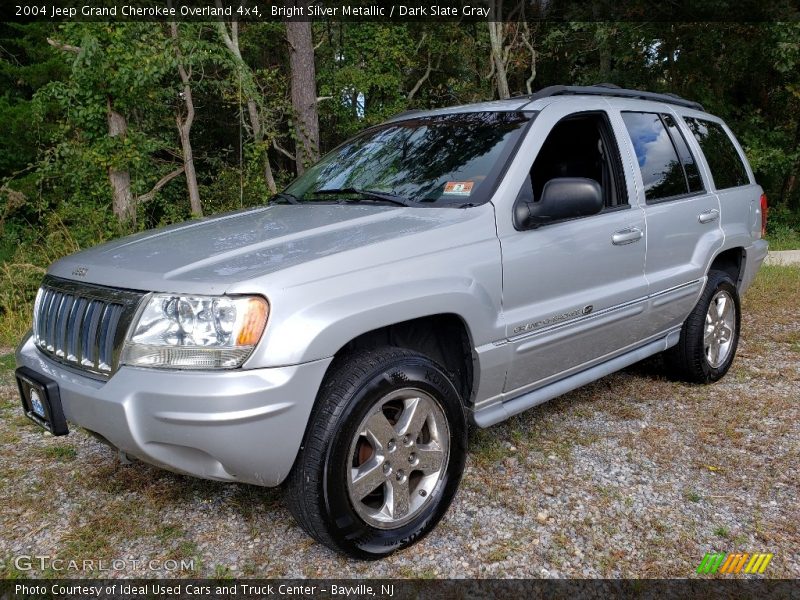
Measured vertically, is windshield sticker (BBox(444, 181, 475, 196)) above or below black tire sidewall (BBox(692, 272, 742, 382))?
above

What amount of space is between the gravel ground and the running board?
0.37 metres

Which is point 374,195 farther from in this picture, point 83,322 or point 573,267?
point 83,322

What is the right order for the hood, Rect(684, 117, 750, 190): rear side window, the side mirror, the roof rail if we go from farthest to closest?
Rect(684, 117, 750, 190): rear side window → the roof rail → the side mirror → the hood

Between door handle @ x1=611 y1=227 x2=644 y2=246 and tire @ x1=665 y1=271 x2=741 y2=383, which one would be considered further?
tire @ x1=665 y1=271 x2=741 y2=383

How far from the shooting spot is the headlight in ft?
7.36

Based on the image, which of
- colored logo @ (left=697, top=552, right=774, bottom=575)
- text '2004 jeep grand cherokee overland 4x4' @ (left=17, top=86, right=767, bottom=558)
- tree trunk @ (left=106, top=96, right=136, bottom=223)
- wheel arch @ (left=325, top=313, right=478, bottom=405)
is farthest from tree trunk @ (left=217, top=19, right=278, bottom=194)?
colored logo @ (left=697, top=552, right=774, bottom=575)

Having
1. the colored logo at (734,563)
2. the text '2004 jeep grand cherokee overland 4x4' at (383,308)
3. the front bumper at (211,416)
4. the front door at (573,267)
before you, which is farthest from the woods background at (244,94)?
the colored logo at (734,563)

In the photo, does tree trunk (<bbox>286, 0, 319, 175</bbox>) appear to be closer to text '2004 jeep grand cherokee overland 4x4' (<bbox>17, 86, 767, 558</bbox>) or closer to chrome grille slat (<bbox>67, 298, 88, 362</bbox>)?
text '2004 jeep grand cherokee overland 4x4' (<bbox>17, 86, 767, 558</bbox>)

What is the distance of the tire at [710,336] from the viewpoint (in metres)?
4.43

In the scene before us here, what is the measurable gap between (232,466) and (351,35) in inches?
652

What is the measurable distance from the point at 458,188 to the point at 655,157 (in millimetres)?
1626

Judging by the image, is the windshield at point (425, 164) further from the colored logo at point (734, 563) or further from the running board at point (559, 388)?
the colored logo at point (734, 563)

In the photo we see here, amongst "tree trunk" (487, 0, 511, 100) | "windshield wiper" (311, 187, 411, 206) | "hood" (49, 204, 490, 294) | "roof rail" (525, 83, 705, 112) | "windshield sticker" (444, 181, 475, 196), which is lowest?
"hood" (49, 204, 490, 294)

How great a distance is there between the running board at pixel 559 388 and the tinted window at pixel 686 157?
38.4 inches
